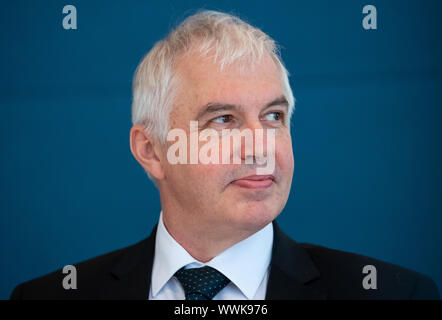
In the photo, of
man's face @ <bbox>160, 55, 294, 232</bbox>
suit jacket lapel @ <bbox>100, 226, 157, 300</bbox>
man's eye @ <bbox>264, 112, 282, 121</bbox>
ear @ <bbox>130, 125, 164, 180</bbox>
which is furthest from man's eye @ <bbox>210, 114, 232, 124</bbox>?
suit jacket lapel @ <bbox>100, 226, 157, 300</bbox>

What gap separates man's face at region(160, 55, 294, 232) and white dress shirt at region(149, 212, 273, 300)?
104mm

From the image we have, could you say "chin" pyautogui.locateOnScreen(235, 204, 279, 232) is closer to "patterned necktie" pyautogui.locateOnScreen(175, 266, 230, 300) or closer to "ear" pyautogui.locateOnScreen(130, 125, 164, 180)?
"patterned necktie" pyautogui.locateOnScreen(175, 266, 230, 300)

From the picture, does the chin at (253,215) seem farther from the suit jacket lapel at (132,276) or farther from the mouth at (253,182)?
the suit jacket lapel at (132,276)

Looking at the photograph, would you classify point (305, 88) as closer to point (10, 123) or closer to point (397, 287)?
point (397, 287)

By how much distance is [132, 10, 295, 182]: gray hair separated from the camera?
1.75m

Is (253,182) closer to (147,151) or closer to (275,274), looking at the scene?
(275,274)

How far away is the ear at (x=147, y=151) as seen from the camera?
1.90 m

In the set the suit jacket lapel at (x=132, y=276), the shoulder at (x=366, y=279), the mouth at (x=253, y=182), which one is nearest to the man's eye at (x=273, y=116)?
the mouth at (x=253, y=182)

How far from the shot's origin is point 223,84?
168 centimetres

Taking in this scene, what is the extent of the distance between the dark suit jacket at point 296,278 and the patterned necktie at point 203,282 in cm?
15
